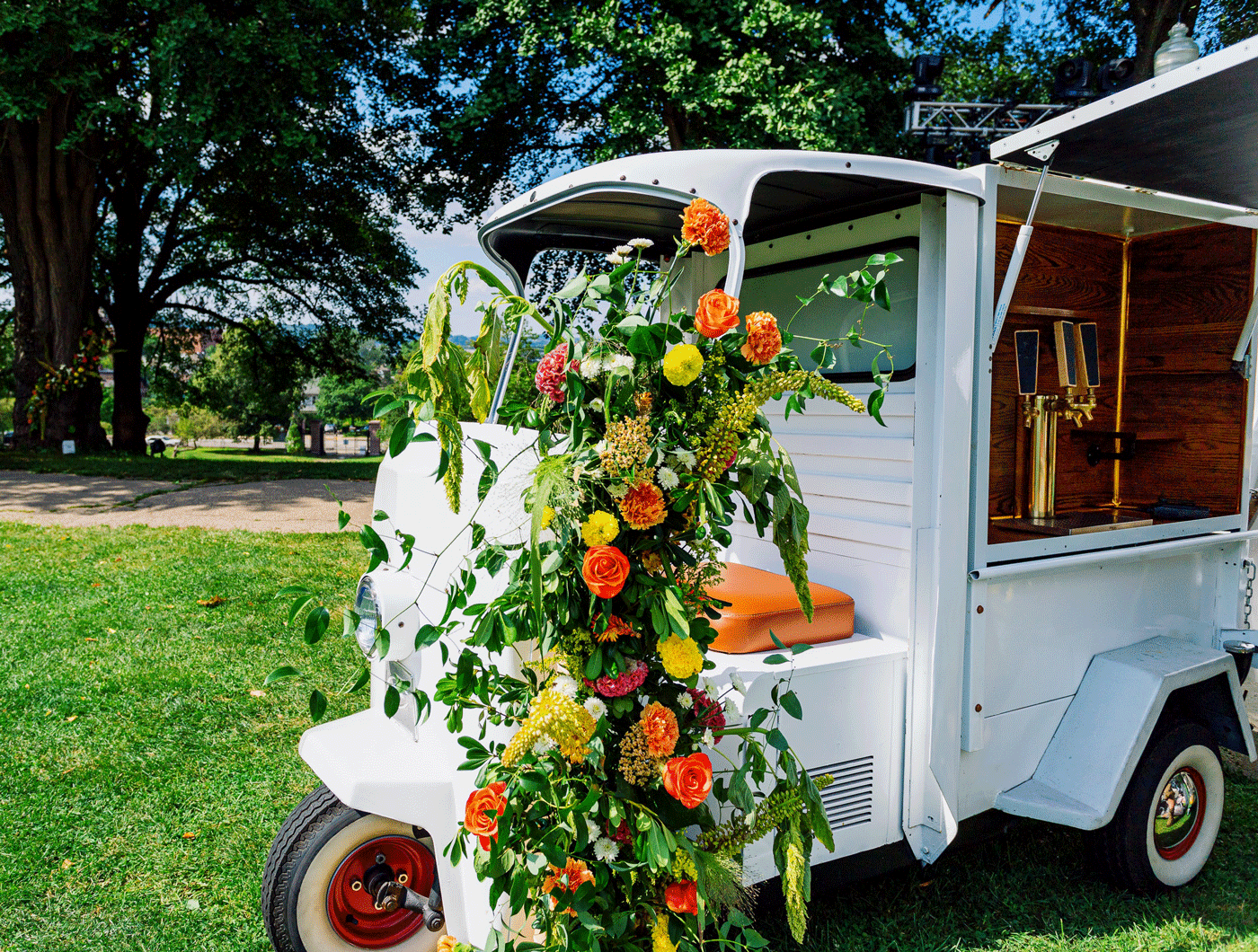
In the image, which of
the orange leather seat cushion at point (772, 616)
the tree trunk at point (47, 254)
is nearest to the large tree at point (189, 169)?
the tree trunk at point (47, 254)

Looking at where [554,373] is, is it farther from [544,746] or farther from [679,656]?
[544,746]

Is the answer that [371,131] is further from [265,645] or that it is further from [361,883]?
[361,883]

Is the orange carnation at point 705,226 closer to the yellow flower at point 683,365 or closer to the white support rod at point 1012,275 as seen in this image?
the yellow flower at point 683,365

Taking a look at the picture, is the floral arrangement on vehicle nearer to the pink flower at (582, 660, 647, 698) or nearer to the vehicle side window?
the pink flower at (582, 660, 647, 698)

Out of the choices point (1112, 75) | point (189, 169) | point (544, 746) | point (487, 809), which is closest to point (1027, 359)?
point (1112, 75)

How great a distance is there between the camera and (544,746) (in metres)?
1.86

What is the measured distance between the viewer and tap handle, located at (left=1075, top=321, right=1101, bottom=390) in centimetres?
373

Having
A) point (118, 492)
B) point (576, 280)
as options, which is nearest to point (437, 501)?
point (576, 280)

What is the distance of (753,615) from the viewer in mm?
2414

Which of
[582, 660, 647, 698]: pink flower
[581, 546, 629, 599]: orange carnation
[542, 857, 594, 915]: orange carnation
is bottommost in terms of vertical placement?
[542, 857, 594, 915]: orange carnation

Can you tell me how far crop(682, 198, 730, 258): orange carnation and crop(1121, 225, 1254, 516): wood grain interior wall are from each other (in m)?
2.76

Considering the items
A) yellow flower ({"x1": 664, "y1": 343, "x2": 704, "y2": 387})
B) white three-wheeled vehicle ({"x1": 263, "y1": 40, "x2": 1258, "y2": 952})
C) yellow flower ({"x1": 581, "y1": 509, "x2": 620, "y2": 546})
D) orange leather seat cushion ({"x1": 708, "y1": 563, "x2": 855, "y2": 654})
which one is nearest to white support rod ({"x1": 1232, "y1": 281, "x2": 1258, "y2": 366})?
white three-wheeled vehicle ({"x1": 263, "y1": 40, "x2": 1258, "y2": 952})

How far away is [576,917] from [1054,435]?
2.78m

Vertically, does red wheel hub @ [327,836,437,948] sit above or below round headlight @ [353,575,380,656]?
below
